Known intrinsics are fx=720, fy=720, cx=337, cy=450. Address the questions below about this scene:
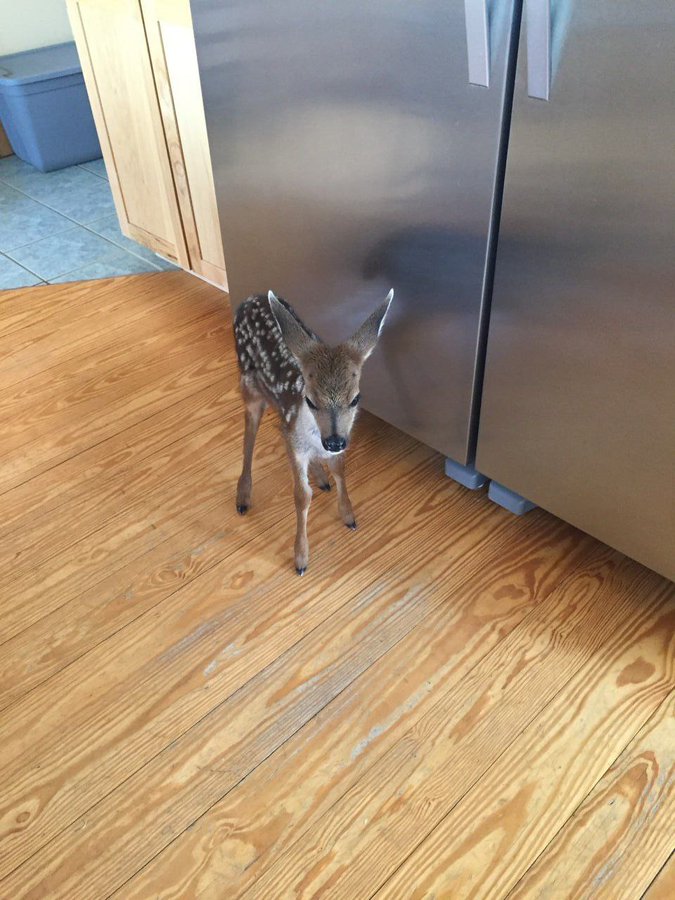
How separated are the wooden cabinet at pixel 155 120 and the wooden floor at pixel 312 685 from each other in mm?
723

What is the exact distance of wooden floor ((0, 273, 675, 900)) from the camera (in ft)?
3.65

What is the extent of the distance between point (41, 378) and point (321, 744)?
1.38 m

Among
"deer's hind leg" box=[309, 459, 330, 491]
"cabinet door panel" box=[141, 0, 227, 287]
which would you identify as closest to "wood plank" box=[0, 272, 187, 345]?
"cabinet door panel" box=[141, 0, 227, 287]

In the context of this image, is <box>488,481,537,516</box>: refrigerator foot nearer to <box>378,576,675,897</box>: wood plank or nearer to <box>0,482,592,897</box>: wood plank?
<box>0,482,592,897</box>: wood plank

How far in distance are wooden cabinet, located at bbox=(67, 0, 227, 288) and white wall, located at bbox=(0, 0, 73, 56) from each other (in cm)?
135

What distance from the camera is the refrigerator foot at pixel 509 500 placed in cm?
161

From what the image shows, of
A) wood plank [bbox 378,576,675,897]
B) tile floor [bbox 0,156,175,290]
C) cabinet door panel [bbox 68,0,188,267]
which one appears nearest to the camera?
wood plank [bbox 378,576,675,897]

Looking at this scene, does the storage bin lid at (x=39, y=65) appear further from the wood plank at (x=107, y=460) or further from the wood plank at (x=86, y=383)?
the wood plank at (x=107, y=460)

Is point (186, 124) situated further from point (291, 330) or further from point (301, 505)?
point (301, 505)

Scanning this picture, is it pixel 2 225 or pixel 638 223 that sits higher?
pixel 638 223

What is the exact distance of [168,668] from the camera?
1364mm

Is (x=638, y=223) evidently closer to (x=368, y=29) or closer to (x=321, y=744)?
(x=368, y=29)

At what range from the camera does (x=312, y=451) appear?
4.70 ft

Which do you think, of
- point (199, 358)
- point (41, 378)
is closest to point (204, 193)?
point (199, 358)
